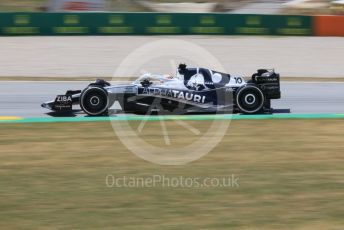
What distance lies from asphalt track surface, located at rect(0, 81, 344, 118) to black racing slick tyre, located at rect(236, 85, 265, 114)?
4.49 ft

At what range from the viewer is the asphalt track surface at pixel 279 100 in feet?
48.3

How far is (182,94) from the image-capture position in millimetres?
12992

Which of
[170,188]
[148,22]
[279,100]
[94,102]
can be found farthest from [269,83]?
Result: [148,22]

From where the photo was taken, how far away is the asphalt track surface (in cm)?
1471

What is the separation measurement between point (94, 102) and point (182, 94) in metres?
1.78

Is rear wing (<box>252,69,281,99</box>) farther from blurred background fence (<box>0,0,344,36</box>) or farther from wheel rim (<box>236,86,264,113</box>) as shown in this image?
blurred background fence (<box>0,0,344,36</box>)

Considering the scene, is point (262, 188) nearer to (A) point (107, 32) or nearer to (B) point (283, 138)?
(B) point (283, 138)

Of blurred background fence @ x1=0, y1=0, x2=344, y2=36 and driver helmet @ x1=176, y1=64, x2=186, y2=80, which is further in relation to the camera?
blurred background fence @ x1=0, y1=0, x2=344, y2=36

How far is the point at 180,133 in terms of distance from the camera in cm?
1180

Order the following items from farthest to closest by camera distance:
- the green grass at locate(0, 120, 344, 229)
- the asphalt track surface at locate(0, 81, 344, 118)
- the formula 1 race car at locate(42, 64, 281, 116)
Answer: the asphalt track surface at locate(0, 81, 344, 118) < the formula 1 race car at locate(42, 64, 281, 116) < the green grass at locate(0, 120, 344, 229)

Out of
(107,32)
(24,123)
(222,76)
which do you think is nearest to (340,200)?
(222,76)

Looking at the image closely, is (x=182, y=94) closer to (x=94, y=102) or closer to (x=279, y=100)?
(x=94, y=102)

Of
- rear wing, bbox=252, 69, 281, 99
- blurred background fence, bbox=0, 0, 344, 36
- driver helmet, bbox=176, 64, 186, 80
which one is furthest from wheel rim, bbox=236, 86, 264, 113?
blurred background fence, bbox=0, 0, 344, 36

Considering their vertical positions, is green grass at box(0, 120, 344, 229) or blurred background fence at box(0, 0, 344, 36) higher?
blurred background fence at box(0, 0, 344, 36)
